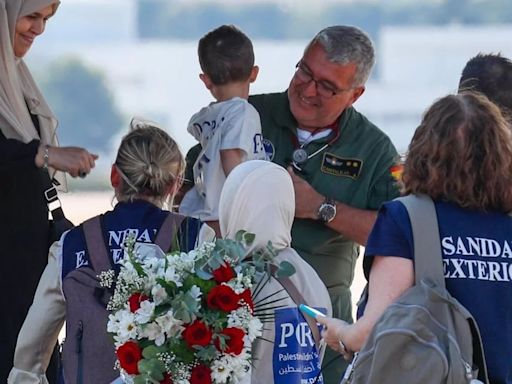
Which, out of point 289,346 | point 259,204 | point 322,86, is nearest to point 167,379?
point 289,346

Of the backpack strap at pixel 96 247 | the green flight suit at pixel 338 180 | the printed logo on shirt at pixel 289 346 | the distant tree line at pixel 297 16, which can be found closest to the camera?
the printed logo on shirt at pixel 289 346

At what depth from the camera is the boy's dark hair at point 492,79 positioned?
4.41 metres

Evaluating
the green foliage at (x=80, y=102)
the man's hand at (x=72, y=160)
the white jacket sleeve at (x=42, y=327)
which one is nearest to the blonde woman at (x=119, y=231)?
the white jacket sleeve at (x=42, y=327)

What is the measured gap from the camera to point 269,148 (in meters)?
4.82

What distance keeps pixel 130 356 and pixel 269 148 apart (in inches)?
71.3

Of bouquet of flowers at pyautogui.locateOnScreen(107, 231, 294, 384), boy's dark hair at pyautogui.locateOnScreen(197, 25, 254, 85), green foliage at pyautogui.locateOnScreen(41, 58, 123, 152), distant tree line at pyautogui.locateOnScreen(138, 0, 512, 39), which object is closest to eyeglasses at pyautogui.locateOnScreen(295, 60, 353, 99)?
boy's dark hair at pyautogui.locateOnScreen(197, 25, 254, 85)

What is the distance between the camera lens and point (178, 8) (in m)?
37.5

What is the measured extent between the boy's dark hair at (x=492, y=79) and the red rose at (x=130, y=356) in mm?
1825

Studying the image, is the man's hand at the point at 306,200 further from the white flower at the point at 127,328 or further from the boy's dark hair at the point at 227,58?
the white flower at the point at 127,328

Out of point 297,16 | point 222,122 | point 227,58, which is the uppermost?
point 227,58

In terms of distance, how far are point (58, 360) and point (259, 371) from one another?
5.12ft

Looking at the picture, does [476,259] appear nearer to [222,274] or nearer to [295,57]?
[222,274]

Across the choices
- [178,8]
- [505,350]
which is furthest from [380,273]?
[178,8]

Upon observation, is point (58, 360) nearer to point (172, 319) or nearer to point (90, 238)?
point (90, 238)
